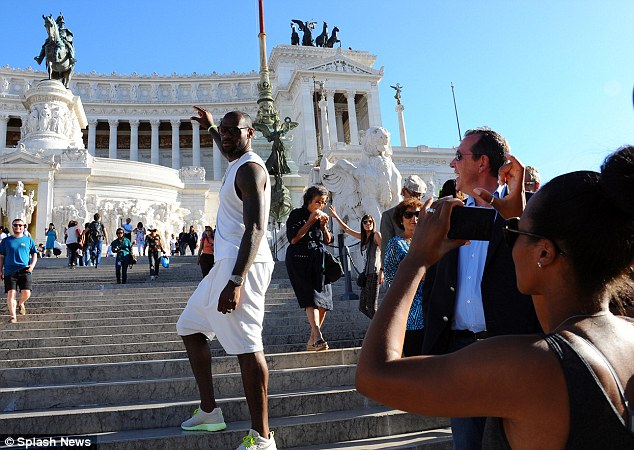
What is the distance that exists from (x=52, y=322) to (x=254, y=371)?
473cm

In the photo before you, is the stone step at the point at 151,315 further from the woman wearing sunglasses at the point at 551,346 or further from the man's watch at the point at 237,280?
the woman wearing sunglasses at the point at 551,346

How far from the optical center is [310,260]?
5.46 meters

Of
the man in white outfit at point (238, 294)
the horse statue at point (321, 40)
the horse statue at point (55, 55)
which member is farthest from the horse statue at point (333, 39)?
the man in white outfit at point (238, 294)

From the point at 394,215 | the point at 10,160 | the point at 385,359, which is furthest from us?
the point at 10,160

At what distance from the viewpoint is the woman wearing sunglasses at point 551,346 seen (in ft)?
3.81

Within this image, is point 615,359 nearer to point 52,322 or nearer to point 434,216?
point 434,216

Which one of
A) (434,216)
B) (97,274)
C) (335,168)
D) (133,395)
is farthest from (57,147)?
(434,216)

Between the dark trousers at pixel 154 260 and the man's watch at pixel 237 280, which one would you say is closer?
the man's watch at pixel 237 280

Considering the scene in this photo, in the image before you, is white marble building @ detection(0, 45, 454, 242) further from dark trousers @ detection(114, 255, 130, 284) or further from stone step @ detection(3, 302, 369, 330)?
stone step @ detection(3, 302, 369, 330)

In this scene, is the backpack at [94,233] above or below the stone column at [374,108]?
below

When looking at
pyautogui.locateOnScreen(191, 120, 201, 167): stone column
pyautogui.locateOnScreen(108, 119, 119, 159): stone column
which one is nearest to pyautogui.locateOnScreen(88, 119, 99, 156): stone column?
pyautogui.locateOnScreen(108, 119, 119, 159): stone column

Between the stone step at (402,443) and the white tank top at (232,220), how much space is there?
1296mm

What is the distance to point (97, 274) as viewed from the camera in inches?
530

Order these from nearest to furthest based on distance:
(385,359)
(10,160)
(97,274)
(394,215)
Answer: (385,359)
(394,215)
(97,274)
(10,160)
